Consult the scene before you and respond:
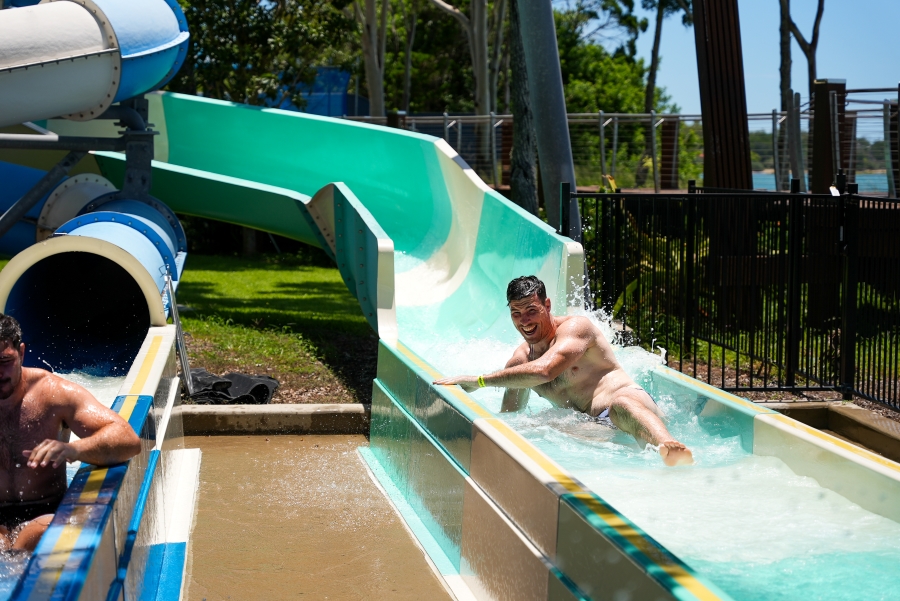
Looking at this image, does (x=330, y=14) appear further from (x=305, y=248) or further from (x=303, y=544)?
(x=303, y=544)

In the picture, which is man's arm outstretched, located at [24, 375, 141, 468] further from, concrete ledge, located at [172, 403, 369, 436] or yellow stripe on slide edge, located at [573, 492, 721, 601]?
concrete ledge, located at [172, 403, 369, 436]

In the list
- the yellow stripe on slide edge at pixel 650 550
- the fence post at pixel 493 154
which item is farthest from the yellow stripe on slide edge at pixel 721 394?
the fence post at pixel 493 154

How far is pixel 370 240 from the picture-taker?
838 centimetres

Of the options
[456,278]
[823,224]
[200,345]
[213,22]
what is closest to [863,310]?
[823,224]

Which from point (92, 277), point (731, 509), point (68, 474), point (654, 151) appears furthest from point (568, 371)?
point (654, 151)

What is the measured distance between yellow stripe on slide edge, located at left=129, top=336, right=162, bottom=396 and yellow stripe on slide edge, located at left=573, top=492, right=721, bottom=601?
2075 millimetres

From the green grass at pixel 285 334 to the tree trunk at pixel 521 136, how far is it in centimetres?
305

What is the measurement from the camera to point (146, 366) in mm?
5645

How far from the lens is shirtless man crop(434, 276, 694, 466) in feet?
17.5

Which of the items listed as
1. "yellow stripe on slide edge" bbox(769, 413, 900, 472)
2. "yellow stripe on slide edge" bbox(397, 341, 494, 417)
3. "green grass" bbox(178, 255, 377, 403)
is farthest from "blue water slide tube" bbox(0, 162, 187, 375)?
"yellow stripe on slide edge" bbox(769, 413, 900, 472)

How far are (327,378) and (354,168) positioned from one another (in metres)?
3.99

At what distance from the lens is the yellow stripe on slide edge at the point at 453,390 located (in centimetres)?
509

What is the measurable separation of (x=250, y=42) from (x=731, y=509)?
1899 centimetres

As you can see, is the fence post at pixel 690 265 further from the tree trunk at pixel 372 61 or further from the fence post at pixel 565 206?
the tree trunk at pixel 372 61
